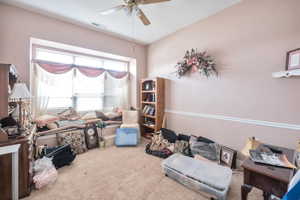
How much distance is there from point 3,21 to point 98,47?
1.69 meters

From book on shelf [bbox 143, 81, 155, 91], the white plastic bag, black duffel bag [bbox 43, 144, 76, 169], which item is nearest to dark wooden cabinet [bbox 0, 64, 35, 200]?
the white plastic bag

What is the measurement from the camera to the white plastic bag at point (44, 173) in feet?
6.20

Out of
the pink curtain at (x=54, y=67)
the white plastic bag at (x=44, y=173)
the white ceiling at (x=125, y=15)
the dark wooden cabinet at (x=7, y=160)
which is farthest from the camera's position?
the pink curtain at (x=54, y=67)

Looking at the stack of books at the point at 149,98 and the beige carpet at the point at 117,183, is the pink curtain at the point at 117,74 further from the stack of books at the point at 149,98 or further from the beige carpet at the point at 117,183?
the beige carpet at the point at 117,183

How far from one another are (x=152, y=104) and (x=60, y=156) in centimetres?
257

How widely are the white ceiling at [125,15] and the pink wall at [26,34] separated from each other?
0.16 m

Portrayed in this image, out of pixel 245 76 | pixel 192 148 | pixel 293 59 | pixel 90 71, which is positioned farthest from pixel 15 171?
pixel 293 59

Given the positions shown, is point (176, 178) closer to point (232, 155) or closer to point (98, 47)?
point (232, 155)

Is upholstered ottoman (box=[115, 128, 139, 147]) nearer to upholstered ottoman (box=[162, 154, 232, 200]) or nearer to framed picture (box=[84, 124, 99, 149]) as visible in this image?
framed picture (box=[84, 124, 99, 149])

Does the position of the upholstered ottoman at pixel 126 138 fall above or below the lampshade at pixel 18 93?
below

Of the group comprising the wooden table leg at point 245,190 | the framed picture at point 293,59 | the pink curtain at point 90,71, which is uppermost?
the pink curtain at point 90,71

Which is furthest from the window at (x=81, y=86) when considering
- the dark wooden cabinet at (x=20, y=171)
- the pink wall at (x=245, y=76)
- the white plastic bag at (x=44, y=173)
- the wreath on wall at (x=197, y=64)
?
the pink wall at (x=245, y=76)

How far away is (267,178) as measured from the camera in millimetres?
1037

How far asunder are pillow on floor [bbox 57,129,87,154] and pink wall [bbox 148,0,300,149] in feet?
8.14
